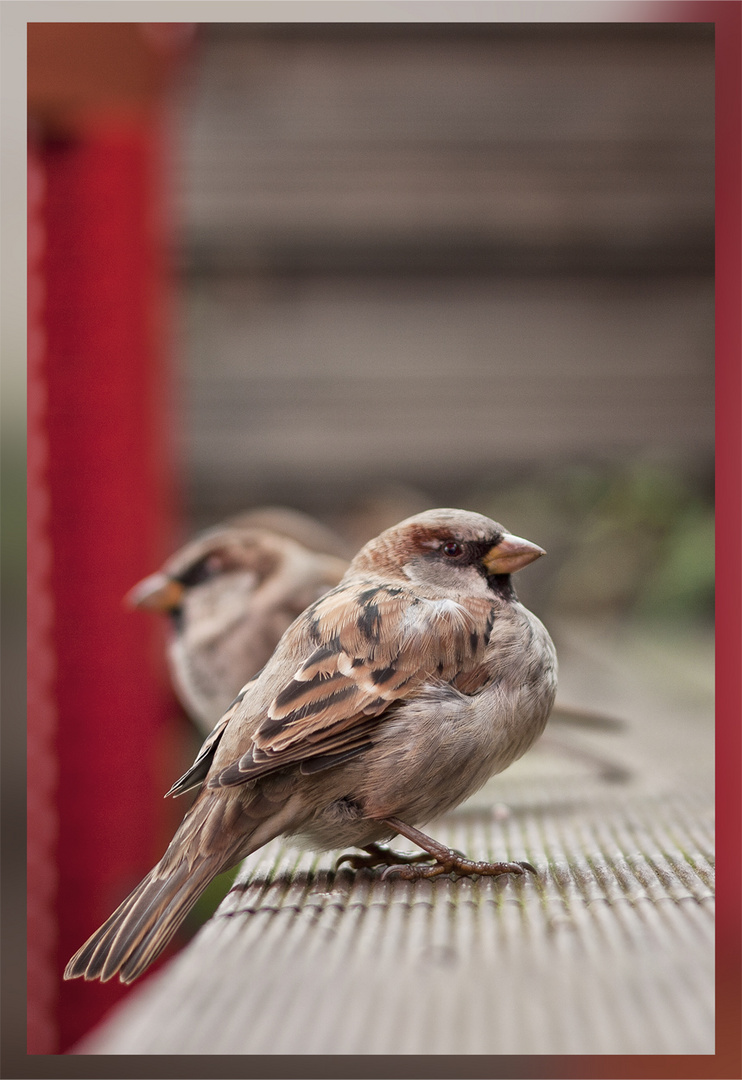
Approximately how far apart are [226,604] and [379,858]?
0.53 meters

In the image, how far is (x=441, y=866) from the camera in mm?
794

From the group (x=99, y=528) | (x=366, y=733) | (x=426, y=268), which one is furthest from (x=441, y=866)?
(x=426, y=268)

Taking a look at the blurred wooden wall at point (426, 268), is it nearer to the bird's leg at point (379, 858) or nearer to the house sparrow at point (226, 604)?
the house sparrow at point (226, 604)

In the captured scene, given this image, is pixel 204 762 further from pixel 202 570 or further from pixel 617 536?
pixel 617 536

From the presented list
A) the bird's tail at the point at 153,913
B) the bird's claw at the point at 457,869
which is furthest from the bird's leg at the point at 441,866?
the bird's tail at the point at 153,913

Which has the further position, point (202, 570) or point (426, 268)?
point (426, 268)

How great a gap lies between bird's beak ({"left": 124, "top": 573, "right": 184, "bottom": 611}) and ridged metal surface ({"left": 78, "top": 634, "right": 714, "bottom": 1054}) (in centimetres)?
56

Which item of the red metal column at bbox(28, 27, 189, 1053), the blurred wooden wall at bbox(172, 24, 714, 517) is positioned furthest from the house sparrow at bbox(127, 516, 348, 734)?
the blurred wooden wall at bbox(172, 24, 714, 517)

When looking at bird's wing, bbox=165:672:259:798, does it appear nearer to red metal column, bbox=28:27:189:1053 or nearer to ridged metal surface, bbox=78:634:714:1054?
ridged metal surface, bbox=78:634:714:1054

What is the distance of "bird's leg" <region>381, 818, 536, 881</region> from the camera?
773mm

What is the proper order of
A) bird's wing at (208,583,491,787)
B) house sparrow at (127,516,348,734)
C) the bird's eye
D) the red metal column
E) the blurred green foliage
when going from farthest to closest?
the blurred green foliage, the red metal column, house sparrow at (127,516,348,734), the bird's eye, bird's wing at (208,583,491,787)

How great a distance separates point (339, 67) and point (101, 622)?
1.22 meters

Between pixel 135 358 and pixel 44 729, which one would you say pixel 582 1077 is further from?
pixel 135 358

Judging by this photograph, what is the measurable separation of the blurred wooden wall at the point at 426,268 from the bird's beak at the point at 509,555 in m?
1.12
